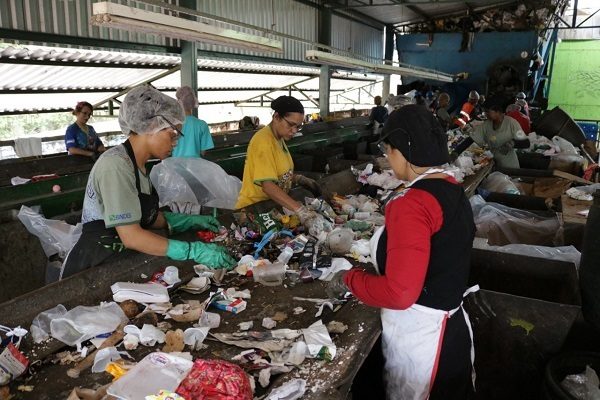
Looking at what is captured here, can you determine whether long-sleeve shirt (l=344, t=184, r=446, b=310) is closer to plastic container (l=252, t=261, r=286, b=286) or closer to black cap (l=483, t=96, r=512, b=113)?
plastic container (l=252, t=261, r=286, b=286)

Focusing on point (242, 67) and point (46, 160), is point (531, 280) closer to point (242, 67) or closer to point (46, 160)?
point (46, 160)

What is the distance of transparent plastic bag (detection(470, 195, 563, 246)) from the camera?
3.91 m

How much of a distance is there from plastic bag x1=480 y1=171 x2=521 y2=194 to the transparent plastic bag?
0.92 m

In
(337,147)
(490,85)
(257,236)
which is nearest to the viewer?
(257,236)

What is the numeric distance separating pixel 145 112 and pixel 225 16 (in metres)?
6.01

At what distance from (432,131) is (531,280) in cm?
197

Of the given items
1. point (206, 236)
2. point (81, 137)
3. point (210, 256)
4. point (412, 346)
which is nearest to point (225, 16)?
point (81, 137)

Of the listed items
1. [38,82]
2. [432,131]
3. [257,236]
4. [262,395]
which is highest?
[38,82]

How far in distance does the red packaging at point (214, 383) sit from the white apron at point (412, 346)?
70 cm

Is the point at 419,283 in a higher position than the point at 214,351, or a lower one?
higher

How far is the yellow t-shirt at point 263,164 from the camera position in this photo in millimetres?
3035

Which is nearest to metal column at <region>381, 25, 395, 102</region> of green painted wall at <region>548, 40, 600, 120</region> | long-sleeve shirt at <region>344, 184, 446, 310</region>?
green painted wall at <region>548, 40, 600, 120</region>

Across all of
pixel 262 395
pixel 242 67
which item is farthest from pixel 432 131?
pixel 242 67

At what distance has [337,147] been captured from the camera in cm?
833
